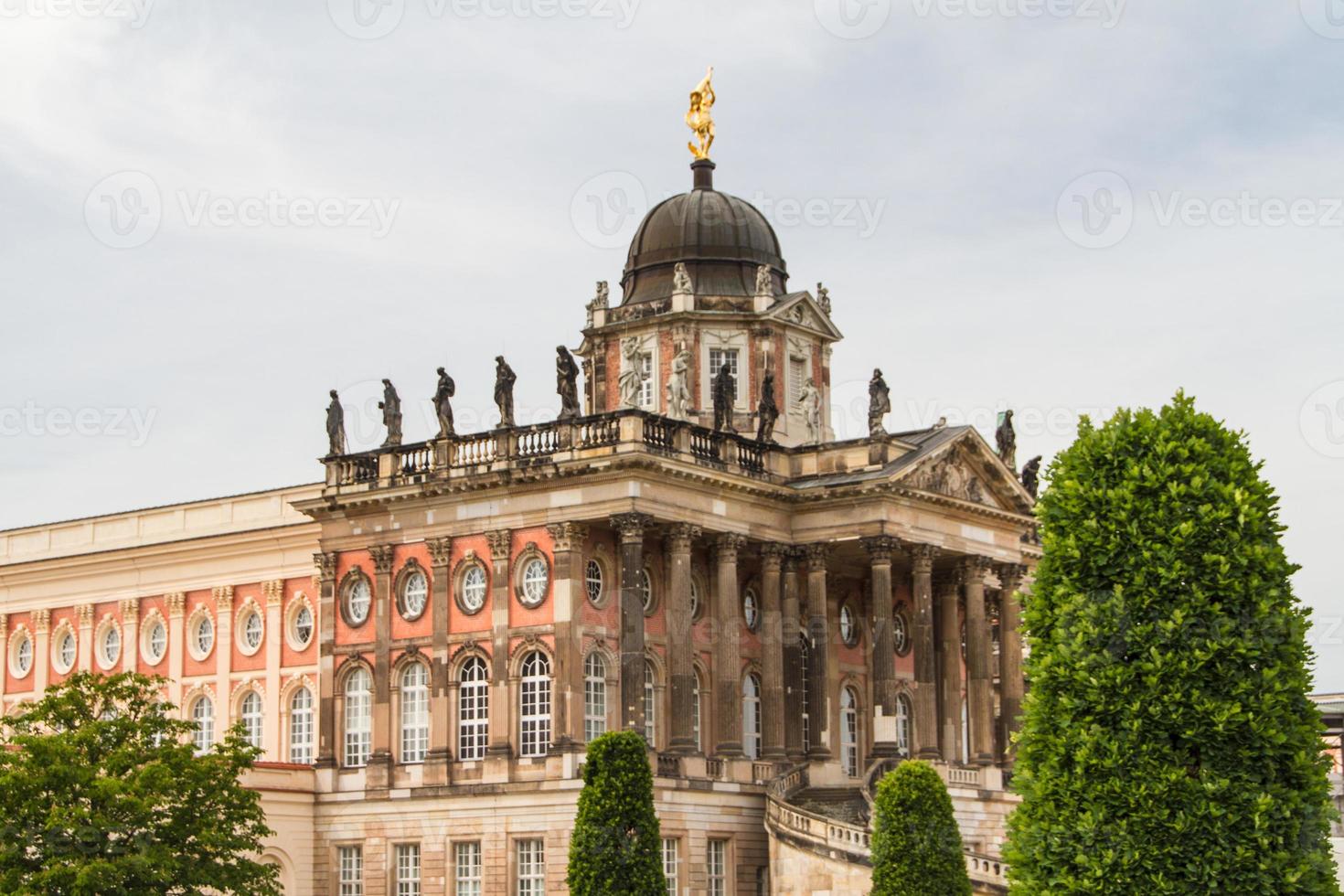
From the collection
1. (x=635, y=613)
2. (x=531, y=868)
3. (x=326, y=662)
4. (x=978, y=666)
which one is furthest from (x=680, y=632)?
(x=978, y=666)

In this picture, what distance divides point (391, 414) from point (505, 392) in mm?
4543

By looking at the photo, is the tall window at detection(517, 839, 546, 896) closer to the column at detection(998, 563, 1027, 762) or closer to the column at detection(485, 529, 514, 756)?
the column at detection(485, 529, 514, 756)

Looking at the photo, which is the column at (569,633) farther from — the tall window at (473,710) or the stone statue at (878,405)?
the stone statue at (878,405)

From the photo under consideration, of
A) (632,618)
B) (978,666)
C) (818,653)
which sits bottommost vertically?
(978,666)

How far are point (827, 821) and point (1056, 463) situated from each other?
79.1 feet

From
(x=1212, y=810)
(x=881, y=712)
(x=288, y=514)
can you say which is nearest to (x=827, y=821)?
(x=881, y=712)

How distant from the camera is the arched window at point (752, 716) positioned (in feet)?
197

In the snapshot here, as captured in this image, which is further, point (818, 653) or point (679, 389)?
point (679, 389)

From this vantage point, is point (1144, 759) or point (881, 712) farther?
point (881, 712)

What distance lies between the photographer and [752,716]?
60.4 metres

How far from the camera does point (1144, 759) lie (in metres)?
28.2

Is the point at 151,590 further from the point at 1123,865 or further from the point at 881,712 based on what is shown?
the point at 1123,865

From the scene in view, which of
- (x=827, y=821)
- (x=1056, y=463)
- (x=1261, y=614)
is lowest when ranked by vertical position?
(x=827, y=821)

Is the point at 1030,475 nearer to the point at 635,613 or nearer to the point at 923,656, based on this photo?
the point at 923,656
